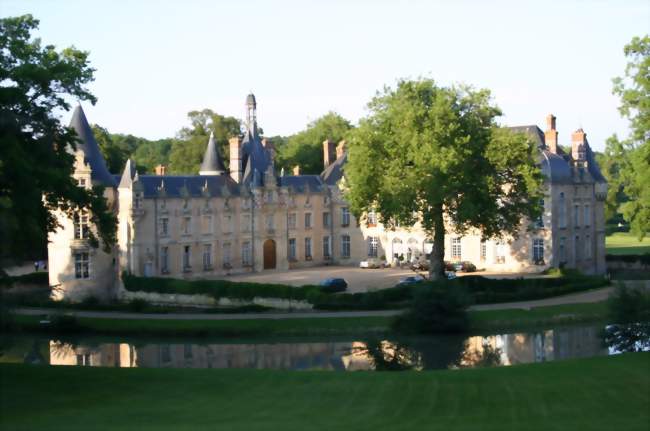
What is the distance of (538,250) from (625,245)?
87.1 ft

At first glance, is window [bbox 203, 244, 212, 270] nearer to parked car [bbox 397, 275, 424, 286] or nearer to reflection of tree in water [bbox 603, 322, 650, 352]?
parked car [bbox 397, 275, 424, 286]

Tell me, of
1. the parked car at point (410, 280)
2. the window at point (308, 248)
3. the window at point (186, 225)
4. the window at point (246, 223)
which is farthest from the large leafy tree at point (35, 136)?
the window at point (308, 248)

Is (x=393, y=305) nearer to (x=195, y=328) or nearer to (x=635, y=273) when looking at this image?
(x=195, y=328)

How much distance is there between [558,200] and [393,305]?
16875 mm

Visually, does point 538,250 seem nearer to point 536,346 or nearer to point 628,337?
point 536,346

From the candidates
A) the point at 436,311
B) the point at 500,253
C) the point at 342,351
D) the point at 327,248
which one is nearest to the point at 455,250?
the point at 500,253

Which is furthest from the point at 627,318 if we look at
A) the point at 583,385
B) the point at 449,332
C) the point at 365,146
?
the point at 365,146

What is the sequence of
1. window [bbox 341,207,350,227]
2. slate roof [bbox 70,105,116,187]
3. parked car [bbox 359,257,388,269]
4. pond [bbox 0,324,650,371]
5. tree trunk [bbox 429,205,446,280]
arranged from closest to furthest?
pond [bbox 0,324,650,371]
tree trunk [bbox 429,205,446,280]
slate roof [bbox 70,105,116,187]
parked car [bbox 359,257,388,269]
window [bbox 341,207,350,227]

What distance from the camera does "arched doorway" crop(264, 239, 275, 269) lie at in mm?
51250

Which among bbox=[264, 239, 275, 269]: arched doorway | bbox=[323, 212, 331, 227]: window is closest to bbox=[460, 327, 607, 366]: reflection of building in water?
bbox=[264, 239, 275, 269]: arched doorway

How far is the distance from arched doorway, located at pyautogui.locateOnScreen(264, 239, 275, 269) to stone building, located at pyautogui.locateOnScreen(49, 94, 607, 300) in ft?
0.20

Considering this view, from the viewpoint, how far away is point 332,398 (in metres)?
19.3

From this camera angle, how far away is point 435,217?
125 ft

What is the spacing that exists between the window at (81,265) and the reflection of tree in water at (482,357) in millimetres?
20078
